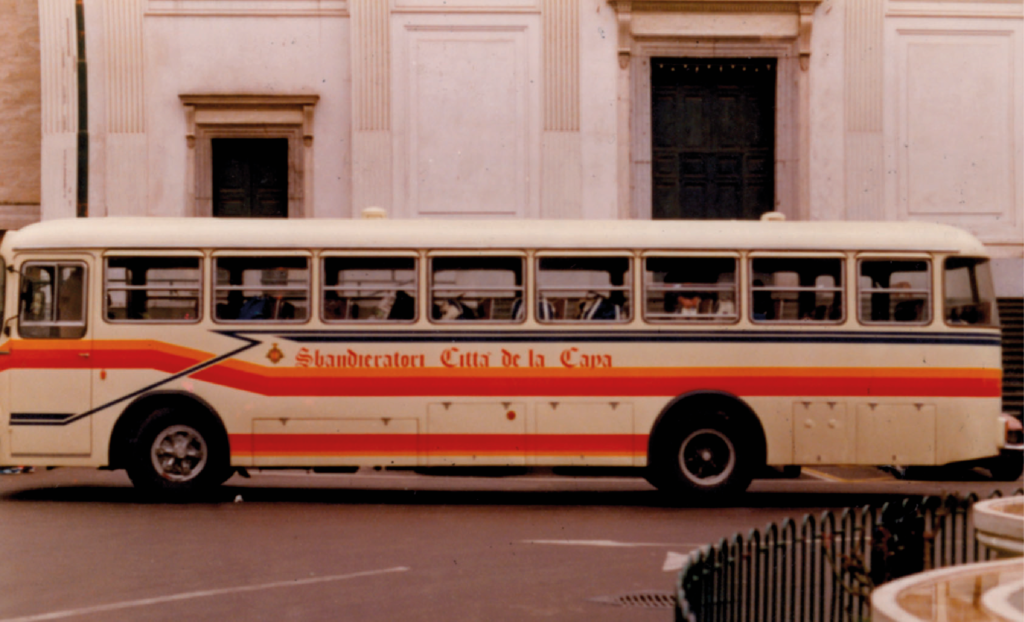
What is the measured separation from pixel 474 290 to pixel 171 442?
3516 millimetres

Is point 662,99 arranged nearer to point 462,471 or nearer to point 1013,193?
point 1013,193

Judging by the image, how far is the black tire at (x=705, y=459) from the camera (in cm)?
1386

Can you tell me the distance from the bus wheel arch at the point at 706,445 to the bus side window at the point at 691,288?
33.3 inches

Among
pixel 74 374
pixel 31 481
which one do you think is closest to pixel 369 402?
pixel 74 374

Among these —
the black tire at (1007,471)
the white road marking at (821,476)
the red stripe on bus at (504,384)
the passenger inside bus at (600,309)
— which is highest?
the passenger inside bus at (600,309)

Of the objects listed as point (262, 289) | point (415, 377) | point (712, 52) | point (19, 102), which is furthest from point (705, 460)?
point (19, 102)

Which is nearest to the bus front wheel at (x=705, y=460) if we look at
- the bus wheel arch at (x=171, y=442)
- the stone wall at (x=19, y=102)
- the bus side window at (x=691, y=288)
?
the bus side window at (x=691, y=288)

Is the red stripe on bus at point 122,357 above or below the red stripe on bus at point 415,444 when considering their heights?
above

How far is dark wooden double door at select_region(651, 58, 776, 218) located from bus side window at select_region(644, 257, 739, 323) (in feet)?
36.2

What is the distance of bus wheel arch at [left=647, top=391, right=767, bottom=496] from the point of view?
1386 centimetres

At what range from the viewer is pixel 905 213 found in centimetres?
2436

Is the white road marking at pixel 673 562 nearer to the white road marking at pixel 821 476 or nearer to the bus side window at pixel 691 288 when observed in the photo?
the bus side window at pixel 691 288

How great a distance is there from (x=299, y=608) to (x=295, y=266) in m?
6.13

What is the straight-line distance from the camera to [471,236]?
45.9 ft
